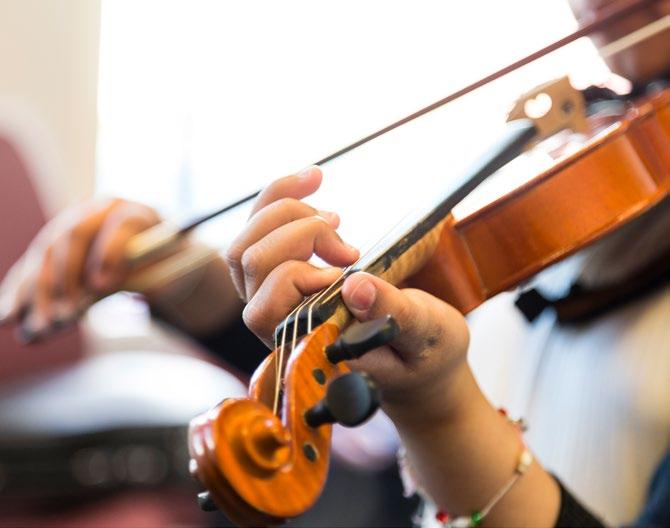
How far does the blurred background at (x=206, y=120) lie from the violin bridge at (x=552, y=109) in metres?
0.44

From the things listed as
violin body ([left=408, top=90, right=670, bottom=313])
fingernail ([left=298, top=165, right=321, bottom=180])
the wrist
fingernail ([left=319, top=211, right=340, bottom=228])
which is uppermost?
fingernail ([left=298, top=165, right=321, bottom=180])

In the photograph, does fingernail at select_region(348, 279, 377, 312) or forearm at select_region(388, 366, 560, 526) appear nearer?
fingernail at select_region(348, 279, 377, 312)

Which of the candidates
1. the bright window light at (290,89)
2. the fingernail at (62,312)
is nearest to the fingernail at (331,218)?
the fingernail at (62,312)

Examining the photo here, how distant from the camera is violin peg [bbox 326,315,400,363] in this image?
333mm

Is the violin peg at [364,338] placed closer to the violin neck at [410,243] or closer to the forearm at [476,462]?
the violin neck at [410,243]

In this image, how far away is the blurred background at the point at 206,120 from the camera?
124cm

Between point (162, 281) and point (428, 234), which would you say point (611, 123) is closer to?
point (428, 234)

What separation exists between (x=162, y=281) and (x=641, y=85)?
0.56 m

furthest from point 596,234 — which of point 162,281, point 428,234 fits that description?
point 162,281

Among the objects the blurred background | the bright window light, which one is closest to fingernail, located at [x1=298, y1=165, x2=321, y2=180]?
the blurred background

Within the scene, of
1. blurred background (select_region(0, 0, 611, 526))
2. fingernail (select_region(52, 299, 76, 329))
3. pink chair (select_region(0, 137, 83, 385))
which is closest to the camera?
fingernail (select_region(52, 299, 76, 329))

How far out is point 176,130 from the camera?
1837 mm

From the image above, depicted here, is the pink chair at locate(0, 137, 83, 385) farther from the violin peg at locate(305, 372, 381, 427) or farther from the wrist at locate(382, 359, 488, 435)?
the violin peg at locate(305, 372, 381, 427)

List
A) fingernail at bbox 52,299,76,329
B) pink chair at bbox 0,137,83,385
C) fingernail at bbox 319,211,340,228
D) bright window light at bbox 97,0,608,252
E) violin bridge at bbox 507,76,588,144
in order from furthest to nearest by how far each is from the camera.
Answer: bright window light at bbox 97,0,608,252, pink chair at bbox 0,137,83,385, fingernail at bbox 52,299,76,329, violin bridge at bbox 507,76,588,144, fingernail at bbox 319,211,340,228
